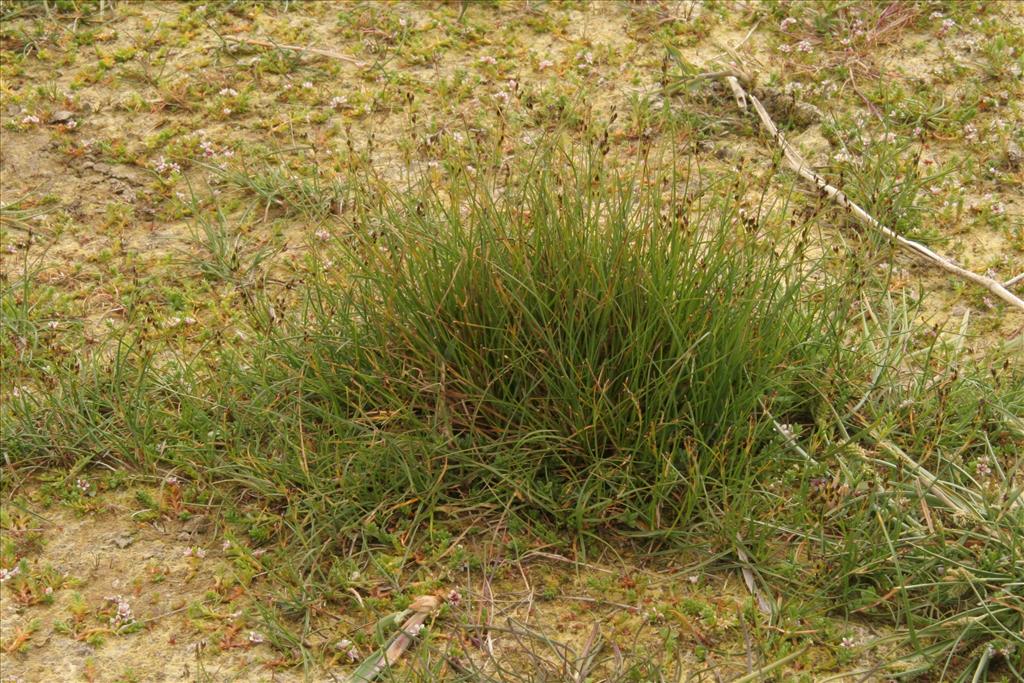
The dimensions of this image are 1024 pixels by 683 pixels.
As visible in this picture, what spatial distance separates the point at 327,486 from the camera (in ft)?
12.1

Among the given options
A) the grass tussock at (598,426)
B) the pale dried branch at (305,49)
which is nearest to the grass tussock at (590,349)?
the grass tussock at (598,426)

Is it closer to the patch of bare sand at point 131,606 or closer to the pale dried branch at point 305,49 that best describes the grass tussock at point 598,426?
the patch of bare sand at point 131,606

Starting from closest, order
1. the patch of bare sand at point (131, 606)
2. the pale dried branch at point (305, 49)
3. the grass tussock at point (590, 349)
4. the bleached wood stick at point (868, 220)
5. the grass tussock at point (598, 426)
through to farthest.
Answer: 1. the patch of bare sand at point (131, 606)
2. the grass tussock at point (598, 426)
3. the grass tussock at point (590, 349)
4. the bleached wood stick at point (868, 220)
5. the pale dried branch at point (305, 49)

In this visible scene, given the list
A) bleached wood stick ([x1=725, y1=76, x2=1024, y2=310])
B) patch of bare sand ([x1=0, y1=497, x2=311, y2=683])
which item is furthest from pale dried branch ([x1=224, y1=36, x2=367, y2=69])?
patch of bare sand ([x1=0, y1=497, x2=311, y2=683])

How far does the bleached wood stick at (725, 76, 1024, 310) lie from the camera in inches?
175

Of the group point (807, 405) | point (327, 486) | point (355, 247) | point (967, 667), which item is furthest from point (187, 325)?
point (967, 667)

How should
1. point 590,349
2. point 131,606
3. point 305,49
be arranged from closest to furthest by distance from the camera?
point 131,606, point 590,349, point 305,49

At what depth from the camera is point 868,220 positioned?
15.6ft

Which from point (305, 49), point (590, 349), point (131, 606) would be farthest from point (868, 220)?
point (131, 606)

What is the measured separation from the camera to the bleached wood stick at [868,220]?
14.6ft

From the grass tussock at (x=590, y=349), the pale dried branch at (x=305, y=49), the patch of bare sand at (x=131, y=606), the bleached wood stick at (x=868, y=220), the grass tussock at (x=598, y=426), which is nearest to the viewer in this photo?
the patch of bare sand at (x=131, y=606)

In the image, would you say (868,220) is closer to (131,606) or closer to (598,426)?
(598,426)

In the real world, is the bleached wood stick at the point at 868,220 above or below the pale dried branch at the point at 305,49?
below

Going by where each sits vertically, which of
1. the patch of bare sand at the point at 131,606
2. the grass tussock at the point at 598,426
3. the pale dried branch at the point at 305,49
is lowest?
the patch of bare sand at the point at 131,606
